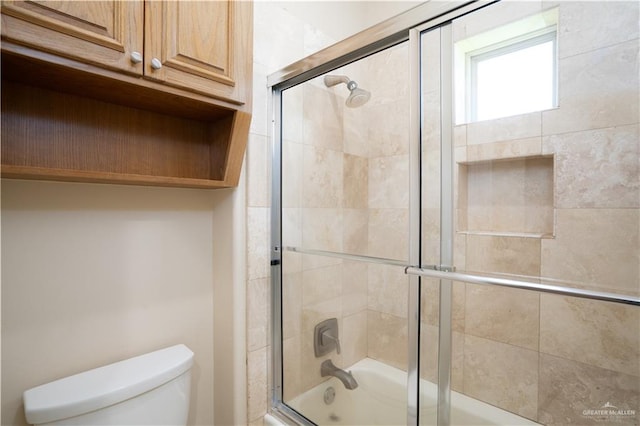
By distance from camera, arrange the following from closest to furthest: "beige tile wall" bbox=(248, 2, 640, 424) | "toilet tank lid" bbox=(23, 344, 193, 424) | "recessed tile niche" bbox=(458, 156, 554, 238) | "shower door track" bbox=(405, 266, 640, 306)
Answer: "shower door track" bbox=(405, 266, 640, 306), "toilet tank lid" bbox=(23, 344, 193, 424), "beige tile wall" bbox=(248, 2, 640, 424), "recessed tile niche" bbox=(458, 156, 554, 238)

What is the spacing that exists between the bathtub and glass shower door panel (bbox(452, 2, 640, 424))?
6cm

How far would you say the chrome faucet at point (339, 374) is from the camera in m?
1.32

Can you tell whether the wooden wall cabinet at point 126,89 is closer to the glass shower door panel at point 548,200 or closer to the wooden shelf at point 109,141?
the wooden shelf at point 109,141

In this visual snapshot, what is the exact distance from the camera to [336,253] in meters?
1.28

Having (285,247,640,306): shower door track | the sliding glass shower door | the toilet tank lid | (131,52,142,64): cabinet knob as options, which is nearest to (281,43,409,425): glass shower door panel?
(285,247,640,306): shower door track

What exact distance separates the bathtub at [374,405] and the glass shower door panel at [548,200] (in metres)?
0.06

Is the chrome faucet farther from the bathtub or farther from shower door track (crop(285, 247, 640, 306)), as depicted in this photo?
shower door track (crop(285, 247, 640, 306))

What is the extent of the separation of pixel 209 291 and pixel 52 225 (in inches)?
21.4

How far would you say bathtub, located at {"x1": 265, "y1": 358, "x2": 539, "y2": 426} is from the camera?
3.90 ft

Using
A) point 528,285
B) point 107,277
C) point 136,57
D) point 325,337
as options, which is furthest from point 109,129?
point 528,285

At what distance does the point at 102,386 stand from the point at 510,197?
56.2 inches

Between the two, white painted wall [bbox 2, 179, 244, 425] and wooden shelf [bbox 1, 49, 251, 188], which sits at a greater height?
wooden shelf [bbox 1, 49, 251, 188]

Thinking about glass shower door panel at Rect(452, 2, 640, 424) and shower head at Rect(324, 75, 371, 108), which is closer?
glass shower door panel at Rect(452, 2, 640, 424)

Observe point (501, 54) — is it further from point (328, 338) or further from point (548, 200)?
point (328, 338)
